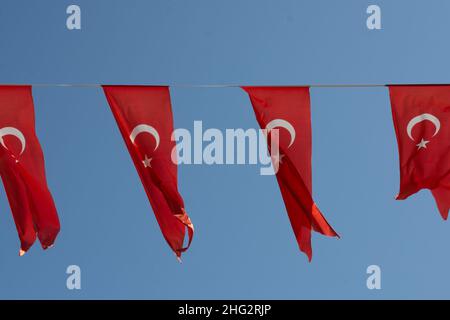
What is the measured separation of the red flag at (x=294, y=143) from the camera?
24.0 meters

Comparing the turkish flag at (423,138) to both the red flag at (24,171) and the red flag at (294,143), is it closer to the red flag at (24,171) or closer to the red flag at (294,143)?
the red flag at (294,143)

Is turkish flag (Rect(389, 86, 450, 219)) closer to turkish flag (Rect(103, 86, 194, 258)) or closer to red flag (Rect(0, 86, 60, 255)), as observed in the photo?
turkish flag (Rect(103, 86, 194, 258))

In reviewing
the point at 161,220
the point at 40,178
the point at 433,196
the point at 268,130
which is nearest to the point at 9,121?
the point at 40,178

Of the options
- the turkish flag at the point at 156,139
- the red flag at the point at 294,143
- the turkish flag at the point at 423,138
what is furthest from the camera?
the turkish flag at the point at 423,138

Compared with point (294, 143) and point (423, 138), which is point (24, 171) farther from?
point (423, 138)

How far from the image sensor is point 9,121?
942 inches

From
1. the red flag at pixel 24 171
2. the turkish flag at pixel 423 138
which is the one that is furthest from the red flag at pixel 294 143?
the red flag at pixel 24 171

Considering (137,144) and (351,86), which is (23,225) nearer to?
(137,144)

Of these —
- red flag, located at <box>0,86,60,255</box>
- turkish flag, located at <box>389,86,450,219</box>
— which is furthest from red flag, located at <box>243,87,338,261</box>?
red flag, located at <box>0,86,60,255</box>

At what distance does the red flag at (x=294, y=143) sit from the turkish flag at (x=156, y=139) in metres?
2.07

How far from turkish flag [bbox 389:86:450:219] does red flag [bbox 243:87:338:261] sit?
203 cm

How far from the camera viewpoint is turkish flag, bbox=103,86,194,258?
78.4ft

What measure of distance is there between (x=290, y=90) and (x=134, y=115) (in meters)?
3.57

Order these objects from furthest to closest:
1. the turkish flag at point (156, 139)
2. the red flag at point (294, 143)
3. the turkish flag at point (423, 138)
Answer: the turkish flag at point (423, 138), the red flag at point (294, 143), the turkish flag at point (156, 139)
